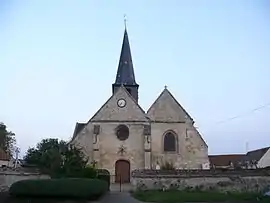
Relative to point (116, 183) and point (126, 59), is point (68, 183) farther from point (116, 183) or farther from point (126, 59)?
point (126, 59)

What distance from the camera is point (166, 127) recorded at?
46469 mm

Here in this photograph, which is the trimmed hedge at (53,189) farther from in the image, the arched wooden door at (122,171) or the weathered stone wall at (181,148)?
the weathered stone wall at (181,148)

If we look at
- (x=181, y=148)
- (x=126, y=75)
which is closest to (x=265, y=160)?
(x=181, y=148)

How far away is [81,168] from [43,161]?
3.94 meters

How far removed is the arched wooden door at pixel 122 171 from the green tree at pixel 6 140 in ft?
74.3

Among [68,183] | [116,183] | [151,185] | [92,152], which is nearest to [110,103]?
[92,152]

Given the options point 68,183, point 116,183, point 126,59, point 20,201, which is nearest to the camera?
point 20,201

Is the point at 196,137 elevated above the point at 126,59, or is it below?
below

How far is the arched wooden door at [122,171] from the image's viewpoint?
148 feet

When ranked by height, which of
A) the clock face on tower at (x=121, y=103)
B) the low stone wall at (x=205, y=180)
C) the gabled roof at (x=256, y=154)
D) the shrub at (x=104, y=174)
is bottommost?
the low stone wall at (x=205, y=180)

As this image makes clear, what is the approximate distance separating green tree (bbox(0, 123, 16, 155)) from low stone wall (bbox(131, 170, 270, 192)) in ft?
113

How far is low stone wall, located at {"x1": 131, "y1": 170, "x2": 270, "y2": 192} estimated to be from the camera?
30.5 meters

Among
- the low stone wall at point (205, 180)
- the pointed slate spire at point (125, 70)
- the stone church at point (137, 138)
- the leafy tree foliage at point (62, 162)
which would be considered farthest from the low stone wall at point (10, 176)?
the pointed slate spire at point (125, 70)

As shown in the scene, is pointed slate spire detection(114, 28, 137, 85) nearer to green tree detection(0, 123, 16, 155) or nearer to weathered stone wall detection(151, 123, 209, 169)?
weathered stone wall detection(151, 123, 209, 169)
